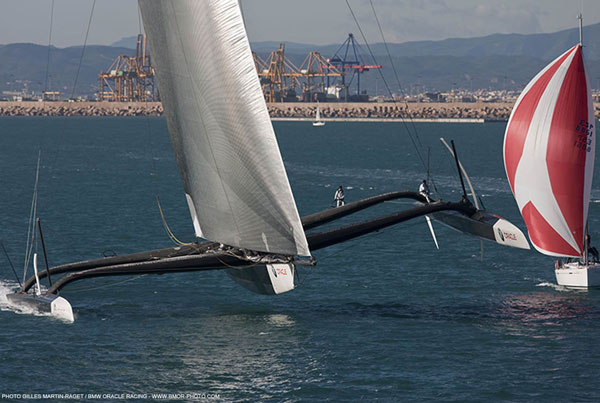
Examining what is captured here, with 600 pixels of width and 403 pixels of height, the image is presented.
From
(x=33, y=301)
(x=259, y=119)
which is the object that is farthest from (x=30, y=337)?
(x=259, y=119)

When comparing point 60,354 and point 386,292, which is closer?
point 60,354

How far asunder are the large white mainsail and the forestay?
9422 millimetres

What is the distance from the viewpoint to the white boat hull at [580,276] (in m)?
28.3

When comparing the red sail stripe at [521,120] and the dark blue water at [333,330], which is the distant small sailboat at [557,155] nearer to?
the red sail stripe at [521,120]

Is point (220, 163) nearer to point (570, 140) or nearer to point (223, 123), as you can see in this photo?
point (223, 123)

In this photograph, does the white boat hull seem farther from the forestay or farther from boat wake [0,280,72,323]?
boat wake [0,280,72,323]

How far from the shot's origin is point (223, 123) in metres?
21.2

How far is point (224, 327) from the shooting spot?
2409 centimetres

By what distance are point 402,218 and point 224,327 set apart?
5.59 meters

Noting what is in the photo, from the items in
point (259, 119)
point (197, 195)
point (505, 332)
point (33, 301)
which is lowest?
point (505, 332)

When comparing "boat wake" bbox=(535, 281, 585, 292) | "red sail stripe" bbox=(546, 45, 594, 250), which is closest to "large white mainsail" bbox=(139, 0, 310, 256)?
"red sail stripe" bbox=(546, 45, 594, 250)

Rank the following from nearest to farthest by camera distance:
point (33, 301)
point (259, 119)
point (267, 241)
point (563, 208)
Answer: point (259, 119), point (267, 241), point (33, 301), point (563, 208)

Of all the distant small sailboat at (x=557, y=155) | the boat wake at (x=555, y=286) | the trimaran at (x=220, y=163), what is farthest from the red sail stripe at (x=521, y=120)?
the trimaran at (x=220, y=163)

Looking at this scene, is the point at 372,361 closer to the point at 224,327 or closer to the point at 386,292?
the point at 224,327
